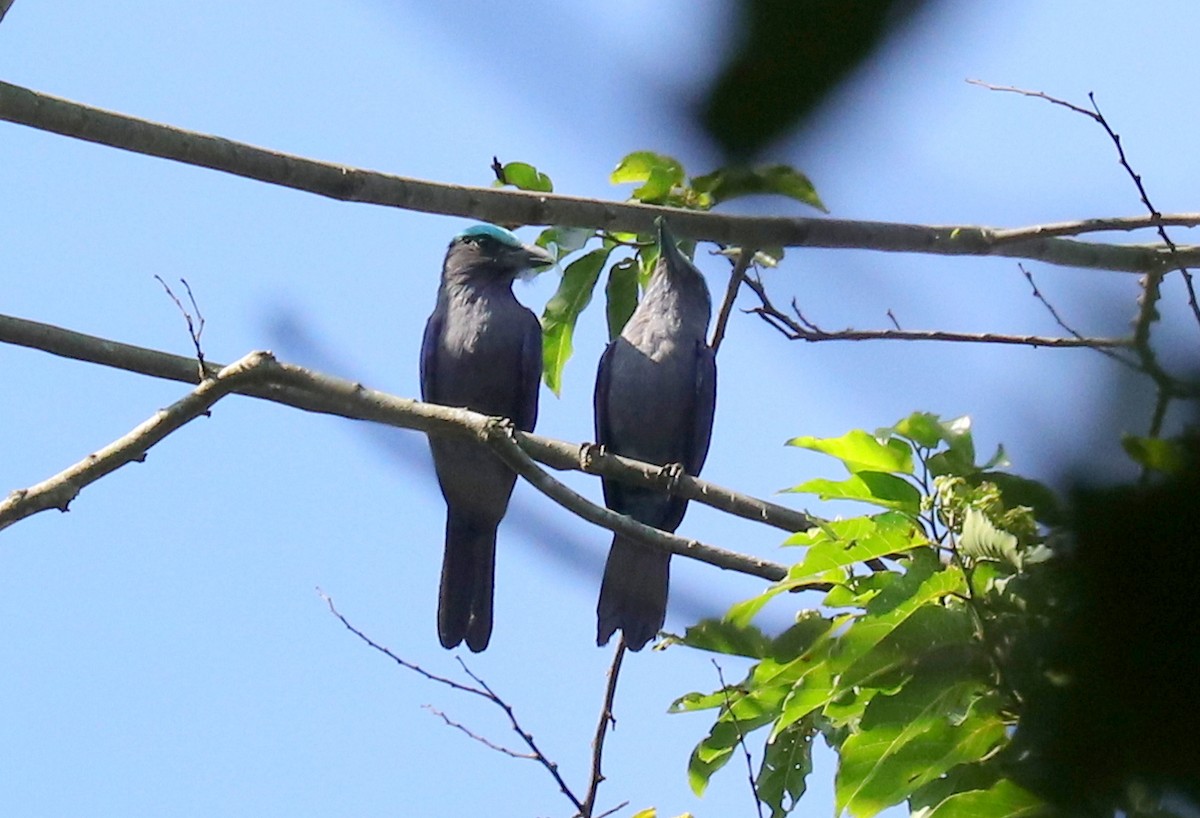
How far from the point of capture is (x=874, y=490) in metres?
2.44

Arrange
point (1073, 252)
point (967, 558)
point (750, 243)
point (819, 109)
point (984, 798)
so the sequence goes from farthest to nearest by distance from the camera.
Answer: point (1073, 252)
point (967, 558)
point (984, 798)
point (750, 243)
point (819, 109)

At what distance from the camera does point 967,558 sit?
6.81 ft

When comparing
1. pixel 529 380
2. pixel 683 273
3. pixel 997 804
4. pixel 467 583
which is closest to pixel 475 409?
pixel 529 380

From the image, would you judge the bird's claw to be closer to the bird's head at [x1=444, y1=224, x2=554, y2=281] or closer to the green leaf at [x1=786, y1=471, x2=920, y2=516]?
the green leaf at [x1=786, y1=471, x2=920, y2=516]

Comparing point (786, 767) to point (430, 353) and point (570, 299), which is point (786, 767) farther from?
point (430, 353)

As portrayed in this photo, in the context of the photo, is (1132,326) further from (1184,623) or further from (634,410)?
(634,410)

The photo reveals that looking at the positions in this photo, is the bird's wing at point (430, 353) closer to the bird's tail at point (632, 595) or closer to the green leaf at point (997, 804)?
the bird's tail at point (632, 595)

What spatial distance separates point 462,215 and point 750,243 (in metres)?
1.65

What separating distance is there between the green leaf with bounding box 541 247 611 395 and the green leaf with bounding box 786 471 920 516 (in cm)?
253

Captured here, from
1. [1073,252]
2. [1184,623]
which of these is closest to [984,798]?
[1184,623]

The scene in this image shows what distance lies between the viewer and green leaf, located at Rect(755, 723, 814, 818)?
3.33 meters

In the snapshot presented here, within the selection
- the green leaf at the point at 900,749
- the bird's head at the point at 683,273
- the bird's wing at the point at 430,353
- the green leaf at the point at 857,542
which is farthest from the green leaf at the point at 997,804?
the bird's head at the point at 683,273

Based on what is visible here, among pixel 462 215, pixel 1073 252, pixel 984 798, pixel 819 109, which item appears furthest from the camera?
pixel 462 215

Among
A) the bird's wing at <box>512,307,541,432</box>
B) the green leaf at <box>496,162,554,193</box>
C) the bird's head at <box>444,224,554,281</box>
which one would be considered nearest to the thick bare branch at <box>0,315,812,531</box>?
the green leaf at <box>496,162,554,193</box>
